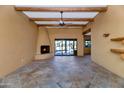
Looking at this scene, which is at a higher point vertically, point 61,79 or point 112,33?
point 112,33

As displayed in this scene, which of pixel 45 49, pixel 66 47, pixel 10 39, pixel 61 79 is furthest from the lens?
pixel 66 47

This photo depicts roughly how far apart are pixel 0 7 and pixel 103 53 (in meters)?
4.43

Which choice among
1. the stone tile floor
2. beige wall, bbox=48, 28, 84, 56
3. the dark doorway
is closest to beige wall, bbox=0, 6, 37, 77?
the stone tile floor

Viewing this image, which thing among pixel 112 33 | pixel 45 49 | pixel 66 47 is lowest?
pixel 45 49

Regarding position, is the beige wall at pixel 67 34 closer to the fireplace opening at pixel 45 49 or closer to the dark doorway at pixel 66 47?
the dark doorway at pixel 66 47

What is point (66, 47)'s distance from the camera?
1334 centimetres

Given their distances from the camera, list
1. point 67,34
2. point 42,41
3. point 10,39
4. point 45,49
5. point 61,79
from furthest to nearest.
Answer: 1. point 67,34
2. point 45,49
3. point 42,41
4. point 10,39
5. point 61,79

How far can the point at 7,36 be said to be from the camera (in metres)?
4.89

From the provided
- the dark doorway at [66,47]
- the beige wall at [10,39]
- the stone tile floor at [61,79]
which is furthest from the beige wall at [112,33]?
the dark doorway at [66,47]

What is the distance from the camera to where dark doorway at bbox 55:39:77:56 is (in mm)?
13016

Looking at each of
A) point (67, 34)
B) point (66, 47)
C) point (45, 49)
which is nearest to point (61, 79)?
point (45, 49)

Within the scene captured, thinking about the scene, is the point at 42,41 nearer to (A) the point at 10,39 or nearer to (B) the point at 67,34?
(B) the point at 67,34

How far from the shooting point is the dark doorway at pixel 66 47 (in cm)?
1302

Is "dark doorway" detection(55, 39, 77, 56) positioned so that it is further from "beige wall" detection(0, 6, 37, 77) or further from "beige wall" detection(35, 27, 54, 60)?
"beige wall" detection(0, 6, 37, 77)
